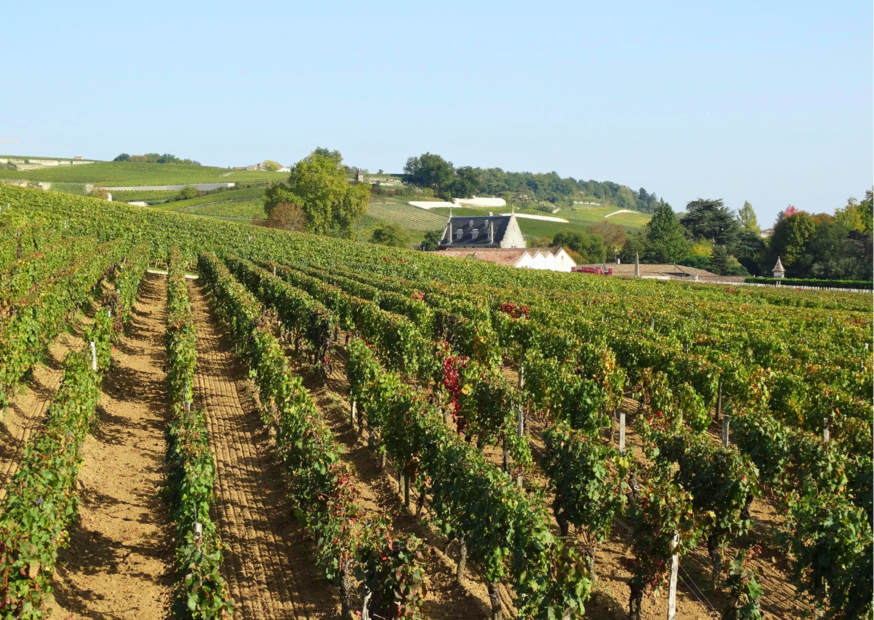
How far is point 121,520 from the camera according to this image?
36.7 feet

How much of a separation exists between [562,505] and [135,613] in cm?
573

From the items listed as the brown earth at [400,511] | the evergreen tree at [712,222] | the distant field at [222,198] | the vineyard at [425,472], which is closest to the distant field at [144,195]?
the distant field at [222,198]

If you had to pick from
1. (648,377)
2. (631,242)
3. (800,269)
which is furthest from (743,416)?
(631,242)

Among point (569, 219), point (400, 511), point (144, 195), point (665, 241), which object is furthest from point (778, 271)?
point (144, 195)

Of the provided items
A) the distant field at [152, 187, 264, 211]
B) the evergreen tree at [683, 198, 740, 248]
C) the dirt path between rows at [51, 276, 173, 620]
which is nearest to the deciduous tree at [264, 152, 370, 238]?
the distant field at [152, 187, 264, 211]

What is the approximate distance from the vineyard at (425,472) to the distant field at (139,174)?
4380 inches

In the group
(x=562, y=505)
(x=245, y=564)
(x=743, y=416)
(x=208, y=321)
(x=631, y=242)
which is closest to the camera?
(x=245, y=564)

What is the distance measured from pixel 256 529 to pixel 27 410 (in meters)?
7.17

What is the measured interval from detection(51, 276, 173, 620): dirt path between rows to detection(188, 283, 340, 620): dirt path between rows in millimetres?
893

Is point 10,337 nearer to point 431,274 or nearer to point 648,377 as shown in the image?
point 648,377

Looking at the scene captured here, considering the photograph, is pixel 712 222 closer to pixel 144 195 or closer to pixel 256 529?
pixel 144 195

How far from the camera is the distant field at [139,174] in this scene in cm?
12338

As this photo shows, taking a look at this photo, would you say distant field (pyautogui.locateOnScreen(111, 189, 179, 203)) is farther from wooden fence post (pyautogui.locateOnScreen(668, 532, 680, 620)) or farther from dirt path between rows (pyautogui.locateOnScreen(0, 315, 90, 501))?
wooden fence post (pyautogui.locateOnScreen(668, 532, 680, 620))

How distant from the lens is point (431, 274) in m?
47.3
